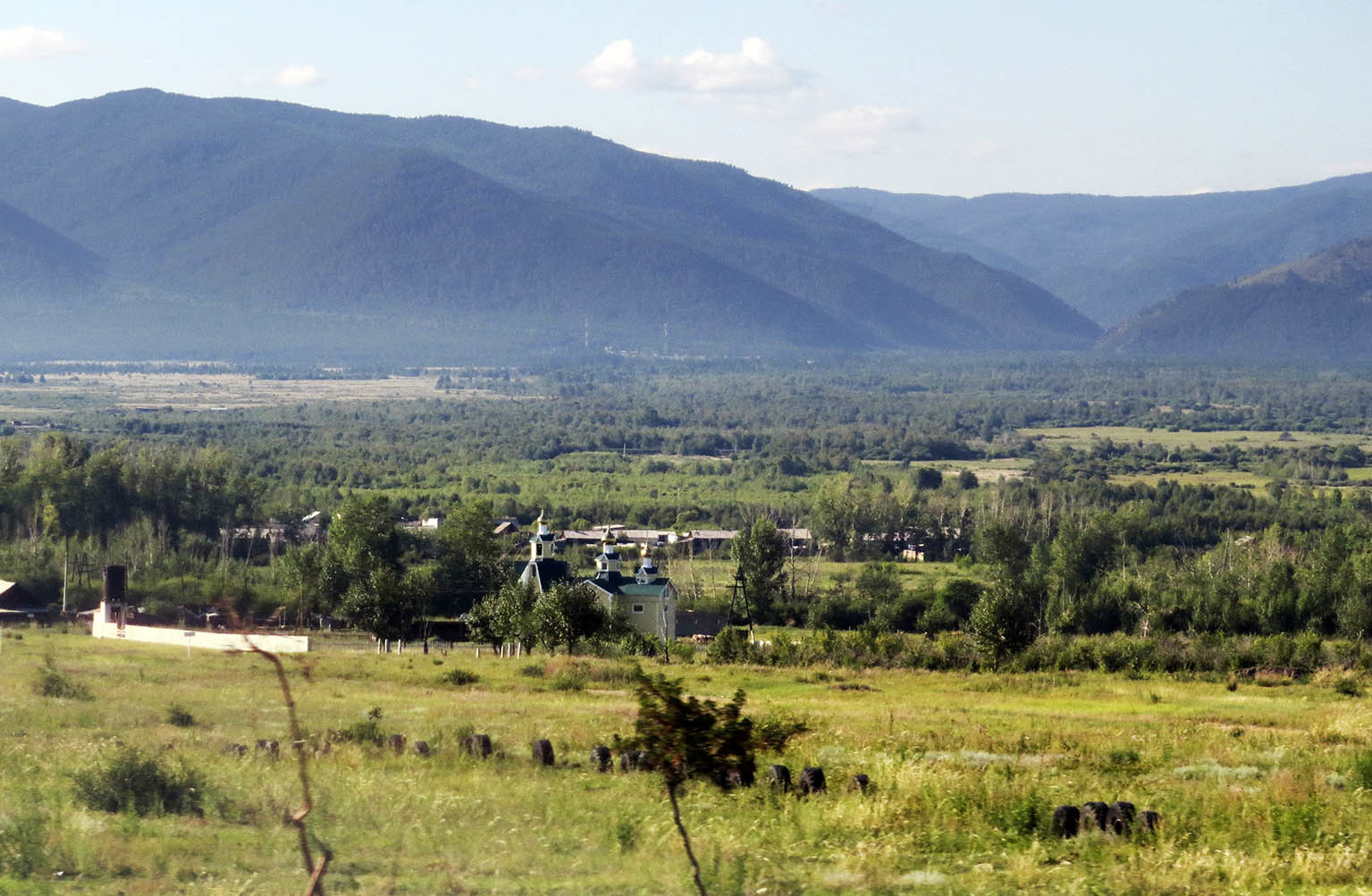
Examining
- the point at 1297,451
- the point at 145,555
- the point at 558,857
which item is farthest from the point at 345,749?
the point at 1297,451

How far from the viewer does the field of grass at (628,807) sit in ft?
48.9

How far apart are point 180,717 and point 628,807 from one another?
7.12m

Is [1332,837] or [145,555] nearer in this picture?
[1332,837]

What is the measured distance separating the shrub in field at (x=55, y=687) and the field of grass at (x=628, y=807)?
0.23 m

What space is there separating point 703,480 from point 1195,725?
8621 cm

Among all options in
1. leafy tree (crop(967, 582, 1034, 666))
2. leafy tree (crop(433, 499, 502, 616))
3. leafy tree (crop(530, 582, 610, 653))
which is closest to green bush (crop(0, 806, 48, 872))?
leafy tree (crop(530, 582, 610, 653))

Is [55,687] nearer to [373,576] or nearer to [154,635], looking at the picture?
[154,635]

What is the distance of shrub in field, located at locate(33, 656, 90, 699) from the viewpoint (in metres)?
24.1

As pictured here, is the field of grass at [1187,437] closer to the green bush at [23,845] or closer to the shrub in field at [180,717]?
the shrub in field at [180,717]

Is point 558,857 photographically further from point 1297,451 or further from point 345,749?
point 1297,451

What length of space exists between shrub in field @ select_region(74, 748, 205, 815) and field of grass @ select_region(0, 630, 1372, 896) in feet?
0.68

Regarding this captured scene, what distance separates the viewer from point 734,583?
2282 inches

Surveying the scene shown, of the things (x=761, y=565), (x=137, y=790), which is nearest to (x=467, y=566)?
(x=761, y=565)

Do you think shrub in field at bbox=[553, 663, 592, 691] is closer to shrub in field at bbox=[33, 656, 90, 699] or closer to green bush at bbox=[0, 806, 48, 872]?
shrub in field at bbox=[33, 656, 90, 699]
